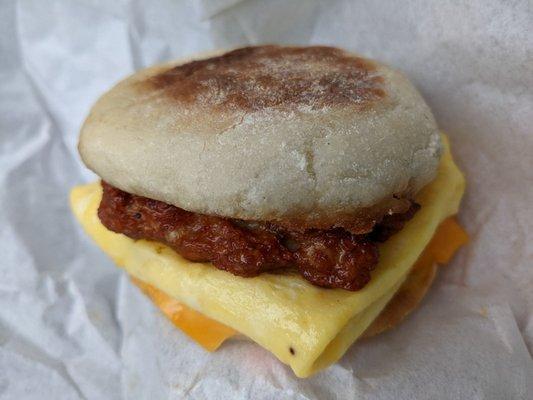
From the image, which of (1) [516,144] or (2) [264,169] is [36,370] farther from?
(1) [516,144]

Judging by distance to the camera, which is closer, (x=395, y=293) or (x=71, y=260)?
(x=395, y=293)

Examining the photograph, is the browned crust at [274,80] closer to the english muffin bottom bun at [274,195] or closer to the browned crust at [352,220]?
the english muffin bottom bun at [274,195]

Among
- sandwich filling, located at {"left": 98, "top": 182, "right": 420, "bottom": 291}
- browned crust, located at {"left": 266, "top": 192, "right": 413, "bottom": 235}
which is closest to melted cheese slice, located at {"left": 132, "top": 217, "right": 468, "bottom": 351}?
sandwich filling, located at {"left": 98, "top": 182, "right": 420, "bottom": 291}

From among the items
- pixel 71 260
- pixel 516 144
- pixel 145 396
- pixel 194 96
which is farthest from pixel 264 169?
pixel 71 260

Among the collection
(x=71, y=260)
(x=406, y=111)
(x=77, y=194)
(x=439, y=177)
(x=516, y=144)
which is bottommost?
(x=71, y=260)

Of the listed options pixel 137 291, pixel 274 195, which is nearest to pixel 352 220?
pixel 274 195

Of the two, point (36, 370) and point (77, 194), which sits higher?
point (77, 194)

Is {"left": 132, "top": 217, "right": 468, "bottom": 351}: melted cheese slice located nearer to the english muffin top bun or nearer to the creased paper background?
the creased paper background

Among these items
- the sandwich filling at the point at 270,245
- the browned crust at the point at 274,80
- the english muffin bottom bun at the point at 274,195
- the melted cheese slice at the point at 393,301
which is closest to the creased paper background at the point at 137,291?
the melted cheese slice at the point at 393,301
